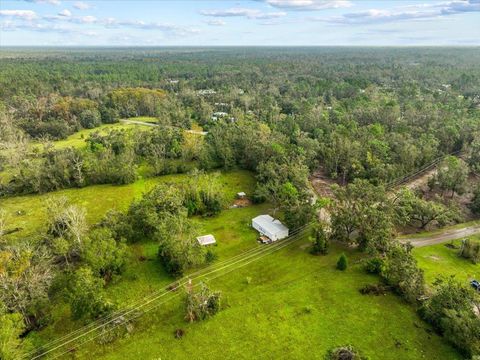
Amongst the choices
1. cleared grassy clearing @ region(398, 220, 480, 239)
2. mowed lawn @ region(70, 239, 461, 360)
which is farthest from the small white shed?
cleared grassy clearing @ region(398, 220, 480, 239)

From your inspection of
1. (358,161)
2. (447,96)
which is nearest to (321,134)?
(358,161)

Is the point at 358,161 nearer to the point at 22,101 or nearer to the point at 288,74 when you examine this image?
the point at 22,101

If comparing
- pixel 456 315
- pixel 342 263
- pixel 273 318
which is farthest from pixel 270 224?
pixel 456 315

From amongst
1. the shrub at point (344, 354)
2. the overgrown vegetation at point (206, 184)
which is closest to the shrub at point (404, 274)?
the overgrown vegetation at point (206, 184)

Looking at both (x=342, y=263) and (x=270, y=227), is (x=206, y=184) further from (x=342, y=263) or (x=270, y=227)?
(x=342, y=263)

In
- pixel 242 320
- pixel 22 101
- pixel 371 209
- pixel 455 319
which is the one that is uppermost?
pixel 22 101

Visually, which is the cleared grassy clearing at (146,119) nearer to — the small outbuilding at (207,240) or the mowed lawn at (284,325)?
the small outbuilding at (207,240)
